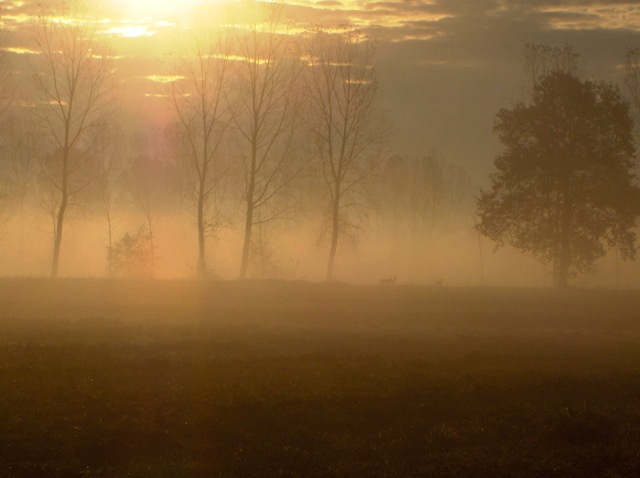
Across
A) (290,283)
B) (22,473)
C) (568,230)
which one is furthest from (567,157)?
(22,473)

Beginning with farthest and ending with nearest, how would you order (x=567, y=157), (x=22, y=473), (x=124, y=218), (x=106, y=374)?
(x=124, y=218)
(x=567, y=157)
(x=106, y=374)
(x=22, y=473)

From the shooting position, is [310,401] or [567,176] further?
[567,176]

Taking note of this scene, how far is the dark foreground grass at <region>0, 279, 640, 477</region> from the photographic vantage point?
12.6m

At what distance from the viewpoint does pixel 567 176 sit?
49.5 m

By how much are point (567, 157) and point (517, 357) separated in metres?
31.0

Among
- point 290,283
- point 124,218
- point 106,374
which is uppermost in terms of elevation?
point 106,374

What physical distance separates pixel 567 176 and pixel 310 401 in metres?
38.7

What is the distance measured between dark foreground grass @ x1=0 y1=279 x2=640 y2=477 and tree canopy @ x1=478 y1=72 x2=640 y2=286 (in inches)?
902

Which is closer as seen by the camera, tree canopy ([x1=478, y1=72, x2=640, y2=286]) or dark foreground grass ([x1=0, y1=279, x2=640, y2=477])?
dark foreground grass ([x1=0, y1=279, x2=640, y2=477])

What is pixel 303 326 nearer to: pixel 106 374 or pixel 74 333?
pixel 74 333

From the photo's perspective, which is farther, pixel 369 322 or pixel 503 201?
pixel 503 201

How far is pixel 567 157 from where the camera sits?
4938 centimetres

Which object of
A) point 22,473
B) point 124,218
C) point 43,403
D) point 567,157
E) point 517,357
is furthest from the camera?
point 124,218

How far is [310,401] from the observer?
15117mm
